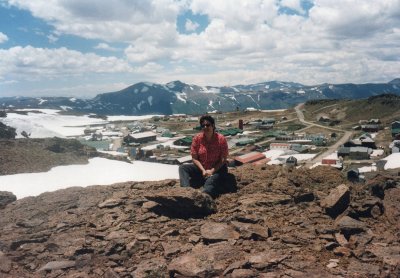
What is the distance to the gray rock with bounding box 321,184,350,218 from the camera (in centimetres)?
1016

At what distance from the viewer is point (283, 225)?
949 cm

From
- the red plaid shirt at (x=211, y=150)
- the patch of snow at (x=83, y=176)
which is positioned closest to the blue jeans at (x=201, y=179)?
the red plaid shirt at (x=211, y=150)

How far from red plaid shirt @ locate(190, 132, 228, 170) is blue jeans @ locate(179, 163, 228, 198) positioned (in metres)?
0.34

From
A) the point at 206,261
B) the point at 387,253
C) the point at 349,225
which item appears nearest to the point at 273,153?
the point at 349,225

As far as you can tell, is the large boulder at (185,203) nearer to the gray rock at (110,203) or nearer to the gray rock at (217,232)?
the gray rock at (217,232)

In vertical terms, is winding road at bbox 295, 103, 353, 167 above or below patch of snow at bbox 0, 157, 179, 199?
below

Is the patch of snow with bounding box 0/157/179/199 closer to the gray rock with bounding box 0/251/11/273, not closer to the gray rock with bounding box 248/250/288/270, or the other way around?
the gray rock with bounding box 0/251/11/273

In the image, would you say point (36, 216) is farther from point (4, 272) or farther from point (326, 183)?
point (326, 183)

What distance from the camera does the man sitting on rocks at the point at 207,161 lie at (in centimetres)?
1205

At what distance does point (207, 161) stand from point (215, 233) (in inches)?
141

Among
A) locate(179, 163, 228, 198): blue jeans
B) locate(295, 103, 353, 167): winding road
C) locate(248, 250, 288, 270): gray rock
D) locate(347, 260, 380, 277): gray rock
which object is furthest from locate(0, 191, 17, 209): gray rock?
locate(295, 103, 353, 167): winding road

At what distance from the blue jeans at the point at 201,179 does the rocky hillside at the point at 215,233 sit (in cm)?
57

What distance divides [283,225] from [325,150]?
8707 centimetres

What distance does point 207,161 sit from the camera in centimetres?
1238
